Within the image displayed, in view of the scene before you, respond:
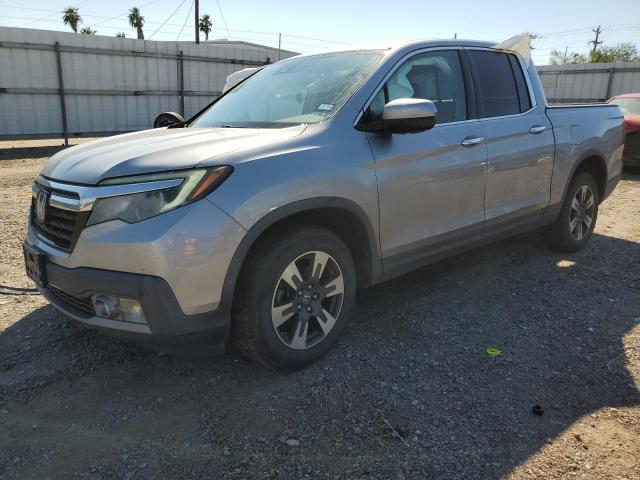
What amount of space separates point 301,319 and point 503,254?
304cm

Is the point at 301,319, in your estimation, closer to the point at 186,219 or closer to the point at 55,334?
the point at 186,219

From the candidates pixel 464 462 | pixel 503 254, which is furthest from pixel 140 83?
pixel 464 462

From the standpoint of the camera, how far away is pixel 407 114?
3.01 metres

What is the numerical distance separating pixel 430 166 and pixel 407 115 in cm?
56

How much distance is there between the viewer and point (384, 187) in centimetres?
320

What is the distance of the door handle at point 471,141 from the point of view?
12.3ft

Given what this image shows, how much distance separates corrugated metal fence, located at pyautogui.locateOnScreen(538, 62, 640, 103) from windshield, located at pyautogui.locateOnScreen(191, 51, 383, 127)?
1834cm

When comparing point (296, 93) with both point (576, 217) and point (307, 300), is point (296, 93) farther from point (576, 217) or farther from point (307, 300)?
point (576, 217)

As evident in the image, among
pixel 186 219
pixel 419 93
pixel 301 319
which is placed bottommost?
pixel 301 319

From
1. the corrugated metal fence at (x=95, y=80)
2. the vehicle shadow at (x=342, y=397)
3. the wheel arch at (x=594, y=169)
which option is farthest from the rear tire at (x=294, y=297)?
the corrugated metal fence at (x=95, y=80)

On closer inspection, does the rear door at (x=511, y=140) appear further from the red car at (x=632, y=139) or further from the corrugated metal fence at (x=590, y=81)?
the corrugated metal fence at (x=590, y=81)

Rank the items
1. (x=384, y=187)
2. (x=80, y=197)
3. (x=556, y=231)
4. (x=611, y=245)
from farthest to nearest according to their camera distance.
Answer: (x=611, y=245) < (x=556, y=231) < (x=384, y=187) < (x=80, y=197)

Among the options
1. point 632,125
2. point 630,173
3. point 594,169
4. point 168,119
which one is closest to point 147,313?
point 168,119

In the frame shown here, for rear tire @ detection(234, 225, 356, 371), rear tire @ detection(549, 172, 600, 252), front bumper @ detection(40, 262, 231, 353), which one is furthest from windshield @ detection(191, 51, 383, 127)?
rear tire @ detection(549, 172, 600, 252)
